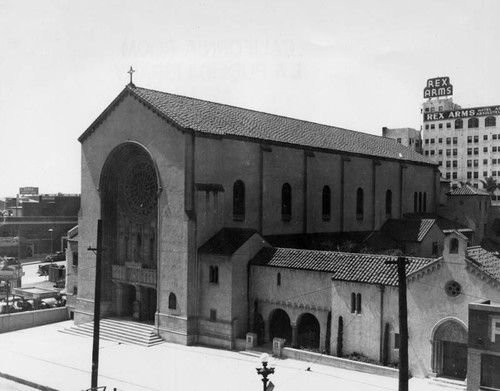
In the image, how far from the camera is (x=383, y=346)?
28875 mm

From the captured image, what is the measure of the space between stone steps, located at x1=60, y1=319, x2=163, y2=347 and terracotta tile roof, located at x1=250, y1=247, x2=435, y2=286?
8344 mm

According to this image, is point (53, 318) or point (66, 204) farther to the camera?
point (66, 204)

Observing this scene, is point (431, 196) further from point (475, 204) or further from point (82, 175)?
point (82, 175)

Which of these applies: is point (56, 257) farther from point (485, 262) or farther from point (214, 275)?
point (485, 262)

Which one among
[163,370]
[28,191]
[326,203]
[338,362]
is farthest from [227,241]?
[28,191]

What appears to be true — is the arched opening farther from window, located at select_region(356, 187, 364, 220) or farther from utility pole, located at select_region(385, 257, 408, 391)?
window, located at select_region(356, 187, 364, 220)

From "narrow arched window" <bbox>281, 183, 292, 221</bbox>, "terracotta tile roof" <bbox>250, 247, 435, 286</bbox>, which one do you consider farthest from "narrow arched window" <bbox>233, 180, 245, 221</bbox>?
"narrow arched window" <bbox>281, 183, 292, 221</bbox>

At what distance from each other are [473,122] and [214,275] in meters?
81.3

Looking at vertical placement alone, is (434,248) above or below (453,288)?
above

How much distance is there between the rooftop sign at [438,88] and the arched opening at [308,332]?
273 feet

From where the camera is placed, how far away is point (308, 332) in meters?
34.2

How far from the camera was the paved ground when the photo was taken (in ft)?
87.7

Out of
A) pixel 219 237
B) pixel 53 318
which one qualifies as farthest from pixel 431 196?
pixel 53 318

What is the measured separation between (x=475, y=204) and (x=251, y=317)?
3899 cm
